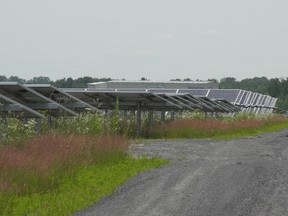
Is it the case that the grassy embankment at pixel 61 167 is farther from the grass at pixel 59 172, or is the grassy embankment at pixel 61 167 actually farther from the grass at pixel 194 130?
the grass at pixel 194 130

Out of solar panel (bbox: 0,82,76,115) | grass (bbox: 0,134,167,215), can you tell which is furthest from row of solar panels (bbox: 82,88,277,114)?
grass (bbox: 0,134,167,215)

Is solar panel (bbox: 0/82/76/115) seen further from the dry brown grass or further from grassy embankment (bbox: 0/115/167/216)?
the dry brown grass

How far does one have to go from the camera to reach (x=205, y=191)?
10.5 meters

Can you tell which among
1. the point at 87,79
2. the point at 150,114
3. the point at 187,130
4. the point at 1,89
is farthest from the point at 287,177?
the point at 87,79

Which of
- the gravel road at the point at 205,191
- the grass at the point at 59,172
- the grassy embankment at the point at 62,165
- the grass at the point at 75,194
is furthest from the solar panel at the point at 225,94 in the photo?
the grass at the point at 75,194

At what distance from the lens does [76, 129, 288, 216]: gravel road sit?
866 centimetres

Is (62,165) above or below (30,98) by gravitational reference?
below

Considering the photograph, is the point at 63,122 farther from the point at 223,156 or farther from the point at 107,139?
the point at 223,156

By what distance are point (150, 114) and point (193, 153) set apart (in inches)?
535

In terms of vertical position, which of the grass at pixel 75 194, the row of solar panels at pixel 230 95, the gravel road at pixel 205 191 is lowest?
the grass at pixel 75 194

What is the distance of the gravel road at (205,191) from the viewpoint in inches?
341

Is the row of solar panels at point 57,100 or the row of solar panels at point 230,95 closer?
the row of solar panels at point 57,100

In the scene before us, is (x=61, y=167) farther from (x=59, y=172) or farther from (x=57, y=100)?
(x=57, y=100)

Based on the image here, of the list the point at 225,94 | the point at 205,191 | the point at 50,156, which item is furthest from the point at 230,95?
the point at 205,191
